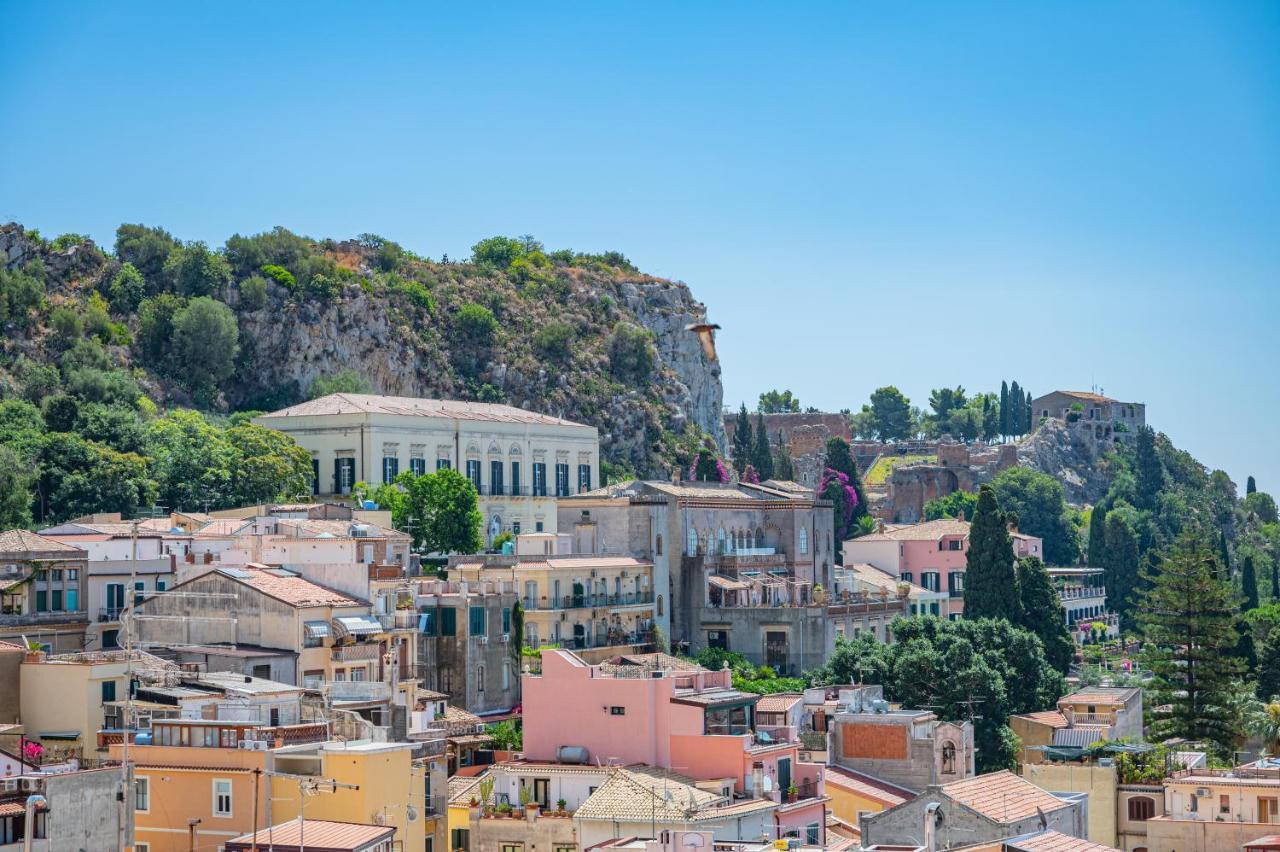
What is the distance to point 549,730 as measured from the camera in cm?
5062

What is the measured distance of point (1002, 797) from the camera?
45188 mm

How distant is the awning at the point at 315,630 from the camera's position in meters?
55.2

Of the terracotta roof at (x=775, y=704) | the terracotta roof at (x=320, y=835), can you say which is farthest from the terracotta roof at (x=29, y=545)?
the terracotta roof at (x=320, y=835)

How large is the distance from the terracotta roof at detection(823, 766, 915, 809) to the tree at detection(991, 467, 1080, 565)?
10454cm

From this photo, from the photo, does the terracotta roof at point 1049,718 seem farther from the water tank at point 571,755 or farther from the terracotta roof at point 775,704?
the water tank at point 571,755

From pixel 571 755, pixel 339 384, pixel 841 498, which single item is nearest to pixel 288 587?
pixel 571 755

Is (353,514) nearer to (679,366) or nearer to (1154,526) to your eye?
(679,366)

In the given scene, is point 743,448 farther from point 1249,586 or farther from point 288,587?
point 288,587

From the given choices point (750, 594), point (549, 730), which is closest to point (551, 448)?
point (750, 594)

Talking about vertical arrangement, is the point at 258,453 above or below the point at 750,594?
above

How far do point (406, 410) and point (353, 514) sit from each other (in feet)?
50.8

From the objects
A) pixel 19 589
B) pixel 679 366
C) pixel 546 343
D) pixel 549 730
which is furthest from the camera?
Result: pixel 679 366

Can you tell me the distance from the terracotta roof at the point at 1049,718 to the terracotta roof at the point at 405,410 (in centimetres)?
3176

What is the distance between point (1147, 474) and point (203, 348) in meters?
103
